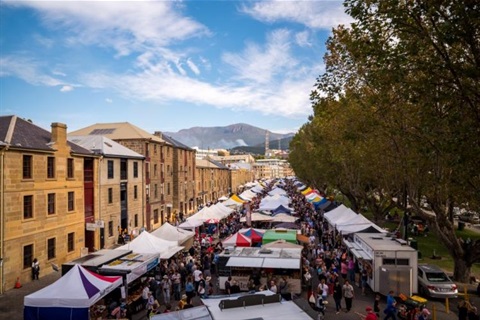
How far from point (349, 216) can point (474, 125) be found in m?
17.6

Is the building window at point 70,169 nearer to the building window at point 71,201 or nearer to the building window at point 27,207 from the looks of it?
the building window at point 71,201

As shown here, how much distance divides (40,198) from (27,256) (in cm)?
358

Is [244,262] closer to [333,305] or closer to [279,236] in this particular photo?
[333,305]

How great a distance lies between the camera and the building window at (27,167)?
2315cm

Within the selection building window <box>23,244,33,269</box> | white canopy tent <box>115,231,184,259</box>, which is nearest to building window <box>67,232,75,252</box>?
building window <box>23,244,33,269</box>

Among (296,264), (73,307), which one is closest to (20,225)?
(73,307)

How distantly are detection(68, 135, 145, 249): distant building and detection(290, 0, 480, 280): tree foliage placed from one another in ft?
62.0

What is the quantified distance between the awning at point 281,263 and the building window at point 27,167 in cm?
1535

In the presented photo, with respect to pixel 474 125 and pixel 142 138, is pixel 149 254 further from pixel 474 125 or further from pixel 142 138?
pixel 142 138

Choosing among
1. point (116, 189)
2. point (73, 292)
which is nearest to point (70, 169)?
point (116, 189)

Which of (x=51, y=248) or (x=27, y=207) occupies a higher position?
(x=27, y=207)

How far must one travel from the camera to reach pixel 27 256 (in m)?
23.0

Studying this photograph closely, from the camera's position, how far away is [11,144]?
21719 mm

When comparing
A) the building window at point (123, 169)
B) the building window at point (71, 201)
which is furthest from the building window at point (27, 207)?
the building window at point (123, 169)
